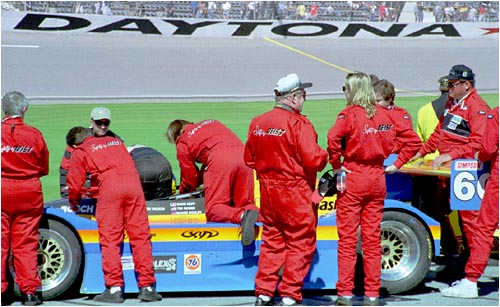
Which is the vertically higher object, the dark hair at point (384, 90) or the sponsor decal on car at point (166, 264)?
the dark hair at point (384, 90)

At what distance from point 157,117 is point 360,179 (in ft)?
40.9

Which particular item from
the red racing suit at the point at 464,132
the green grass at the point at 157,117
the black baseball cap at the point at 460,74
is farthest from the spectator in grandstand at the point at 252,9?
the black baseball cap at the point at 460,74

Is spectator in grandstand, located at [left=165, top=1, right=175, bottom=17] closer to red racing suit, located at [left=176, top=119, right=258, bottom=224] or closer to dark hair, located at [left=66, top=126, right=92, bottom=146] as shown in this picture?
dark hair, located at [left=66, top=126, right=92, bottom=146]

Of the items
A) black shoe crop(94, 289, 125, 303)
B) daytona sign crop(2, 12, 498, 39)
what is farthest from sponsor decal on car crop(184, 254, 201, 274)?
daytona sign crop(2, 12, 498, 39)

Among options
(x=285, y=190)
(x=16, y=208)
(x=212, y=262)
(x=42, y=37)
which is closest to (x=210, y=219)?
(x=212, y=262)

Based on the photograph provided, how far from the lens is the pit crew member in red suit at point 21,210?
21.7ft

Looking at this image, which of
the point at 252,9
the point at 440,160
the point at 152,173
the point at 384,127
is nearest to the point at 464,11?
the point at 252,9

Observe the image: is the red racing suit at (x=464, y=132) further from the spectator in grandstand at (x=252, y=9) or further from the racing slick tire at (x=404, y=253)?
the spectator in grandstand at (x=252, y=9)

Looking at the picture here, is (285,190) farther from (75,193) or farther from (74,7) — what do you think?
(74,7)

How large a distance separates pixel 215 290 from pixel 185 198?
96 cm

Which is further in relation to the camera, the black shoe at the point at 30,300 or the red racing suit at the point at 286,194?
the black shoe at the point at 30,300

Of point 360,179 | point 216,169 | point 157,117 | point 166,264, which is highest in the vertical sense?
point 360,179

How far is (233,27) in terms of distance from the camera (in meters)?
33.8

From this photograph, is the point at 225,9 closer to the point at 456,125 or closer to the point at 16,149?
the point at 456,125
